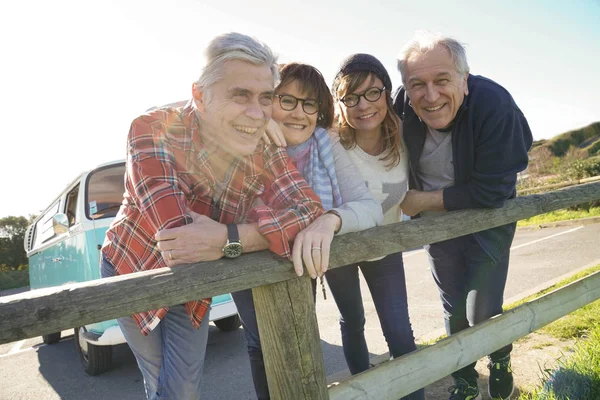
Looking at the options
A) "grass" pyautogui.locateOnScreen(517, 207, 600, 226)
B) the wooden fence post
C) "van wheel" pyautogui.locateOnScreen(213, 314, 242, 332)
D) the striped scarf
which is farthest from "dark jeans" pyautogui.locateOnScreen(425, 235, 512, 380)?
"grass" pyautogui.locateOnScreen(517, 207, 600, 226)

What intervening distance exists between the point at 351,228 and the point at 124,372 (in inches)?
155

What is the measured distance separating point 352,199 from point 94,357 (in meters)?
3.79

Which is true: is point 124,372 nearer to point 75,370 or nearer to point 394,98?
point 75,370

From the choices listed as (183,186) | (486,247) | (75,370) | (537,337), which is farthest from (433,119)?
(75,370)

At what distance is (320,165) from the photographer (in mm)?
1954

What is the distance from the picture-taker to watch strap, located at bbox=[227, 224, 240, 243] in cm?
136

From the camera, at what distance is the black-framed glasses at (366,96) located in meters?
2.02

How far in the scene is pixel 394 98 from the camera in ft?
8.13

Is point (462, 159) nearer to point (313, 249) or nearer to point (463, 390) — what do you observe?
point (313, 249)

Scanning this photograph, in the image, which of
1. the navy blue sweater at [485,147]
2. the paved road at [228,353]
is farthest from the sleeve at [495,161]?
the paved road at [228,353]

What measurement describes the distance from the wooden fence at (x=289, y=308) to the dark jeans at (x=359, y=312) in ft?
0.95

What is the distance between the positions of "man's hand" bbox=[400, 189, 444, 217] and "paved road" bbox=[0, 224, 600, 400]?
83.9 inches

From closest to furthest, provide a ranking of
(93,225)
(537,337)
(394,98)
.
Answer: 1. (394,98)
2. (537,337)
3. (93,225)

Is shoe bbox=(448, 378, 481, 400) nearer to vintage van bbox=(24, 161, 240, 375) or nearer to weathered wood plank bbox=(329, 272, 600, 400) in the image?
weathered wood plank bbox=(329, 272, 600, 400)
